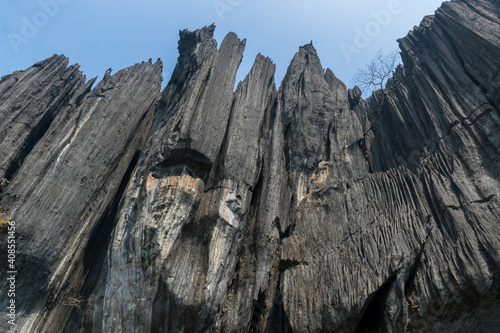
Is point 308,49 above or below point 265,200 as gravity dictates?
above

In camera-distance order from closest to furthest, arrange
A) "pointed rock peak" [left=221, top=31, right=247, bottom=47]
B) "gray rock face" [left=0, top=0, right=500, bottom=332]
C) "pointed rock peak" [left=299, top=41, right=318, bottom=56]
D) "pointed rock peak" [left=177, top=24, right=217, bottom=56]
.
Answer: "gray rock face" [left=0, top=0, right=500, bottom=332]
"pointed rock peak" [left=177, top=24, right=217, bottom=56]
"pointed rock peak" [left=221, top=31, right=247, bottom=47]
"pointed rock peak" [left=299, top=41, right=318, bottom=56]

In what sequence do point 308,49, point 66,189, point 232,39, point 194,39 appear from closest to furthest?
point 66,189 → point 194,39 → point 232,39 → point 308,49

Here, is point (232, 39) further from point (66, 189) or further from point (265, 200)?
point (66, 189)

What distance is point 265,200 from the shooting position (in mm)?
11477

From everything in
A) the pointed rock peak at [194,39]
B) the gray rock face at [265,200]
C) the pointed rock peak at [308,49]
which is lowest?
the gray rock face at [265,200]

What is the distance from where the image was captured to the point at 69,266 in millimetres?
11078

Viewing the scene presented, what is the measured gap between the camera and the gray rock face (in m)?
8.22

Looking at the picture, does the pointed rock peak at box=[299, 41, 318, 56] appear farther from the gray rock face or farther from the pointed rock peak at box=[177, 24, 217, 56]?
the pointed rock peak at box=[177, 24, 217, 56]

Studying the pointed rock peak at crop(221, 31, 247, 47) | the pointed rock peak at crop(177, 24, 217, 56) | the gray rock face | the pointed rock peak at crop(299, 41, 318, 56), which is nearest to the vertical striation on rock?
the gray rock face

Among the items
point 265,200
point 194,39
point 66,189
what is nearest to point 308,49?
point 194,39

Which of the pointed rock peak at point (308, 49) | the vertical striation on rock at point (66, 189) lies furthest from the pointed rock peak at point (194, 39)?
the pointed rock peak at point (308, 49)

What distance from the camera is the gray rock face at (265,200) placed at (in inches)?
324

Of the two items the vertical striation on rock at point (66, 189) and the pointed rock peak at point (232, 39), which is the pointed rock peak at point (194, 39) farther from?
the vertical striation on rock at point (66, 189)

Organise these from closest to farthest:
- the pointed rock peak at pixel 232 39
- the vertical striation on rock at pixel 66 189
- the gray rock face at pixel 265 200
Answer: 1. the gray rock face at pixel 265 200
2. the vertical striation on rock at pixel 66 189
3. the pointed rock peak at pixel 232 39
